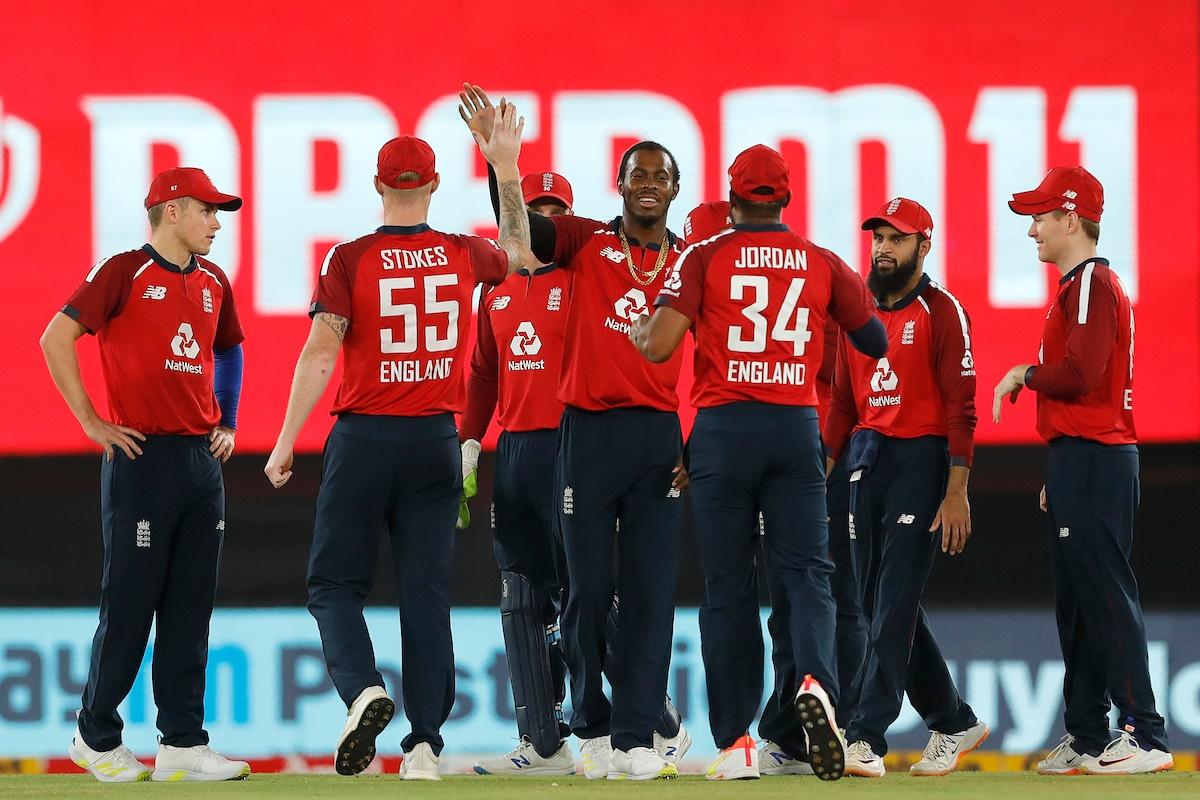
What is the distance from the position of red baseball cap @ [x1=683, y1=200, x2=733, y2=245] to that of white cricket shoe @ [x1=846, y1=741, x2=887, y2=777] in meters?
1.62

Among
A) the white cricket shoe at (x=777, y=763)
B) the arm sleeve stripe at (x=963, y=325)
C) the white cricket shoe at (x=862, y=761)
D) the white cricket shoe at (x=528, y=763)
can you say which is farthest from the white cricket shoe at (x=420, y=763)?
the arm sleeve stripe at (x=963, y=325)

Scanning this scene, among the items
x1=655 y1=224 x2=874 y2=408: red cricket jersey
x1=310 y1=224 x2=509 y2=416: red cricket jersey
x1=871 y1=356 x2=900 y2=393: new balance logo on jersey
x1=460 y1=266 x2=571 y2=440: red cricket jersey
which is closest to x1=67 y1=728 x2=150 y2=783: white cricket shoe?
x1=310 y1=224 x2=509 y2=416: red cricket jersey

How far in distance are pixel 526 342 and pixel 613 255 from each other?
0.64 metres

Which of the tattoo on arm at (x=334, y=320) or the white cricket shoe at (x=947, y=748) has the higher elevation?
the tattoo on arm at (x=334, y=320)

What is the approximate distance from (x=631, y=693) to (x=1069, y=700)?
60.1 inches

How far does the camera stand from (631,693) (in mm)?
4559

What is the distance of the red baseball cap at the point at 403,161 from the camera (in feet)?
15.0

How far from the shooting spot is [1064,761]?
5.18m

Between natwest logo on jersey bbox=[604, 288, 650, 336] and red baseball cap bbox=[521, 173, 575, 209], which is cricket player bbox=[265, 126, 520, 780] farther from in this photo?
red baseball cap bbox=[521, 173, 575, 209]

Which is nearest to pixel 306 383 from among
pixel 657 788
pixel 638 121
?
pixel 657 788

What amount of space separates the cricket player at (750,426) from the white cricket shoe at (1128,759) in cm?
121

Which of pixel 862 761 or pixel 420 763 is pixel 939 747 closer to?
pixel 862 761

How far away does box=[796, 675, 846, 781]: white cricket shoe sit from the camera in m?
4.04

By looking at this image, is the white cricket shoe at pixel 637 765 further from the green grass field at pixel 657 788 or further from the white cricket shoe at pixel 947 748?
the white cricket shoe at pixel 947 748
